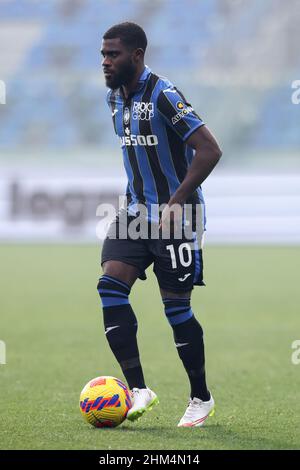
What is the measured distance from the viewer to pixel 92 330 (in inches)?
414

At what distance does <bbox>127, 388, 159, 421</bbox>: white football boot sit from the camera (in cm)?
513

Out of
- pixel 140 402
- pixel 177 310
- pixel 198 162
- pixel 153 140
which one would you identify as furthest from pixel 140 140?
pixel 140 402

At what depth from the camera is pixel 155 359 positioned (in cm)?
852

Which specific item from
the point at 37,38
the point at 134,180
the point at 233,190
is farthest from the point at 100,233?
the point at 134,180

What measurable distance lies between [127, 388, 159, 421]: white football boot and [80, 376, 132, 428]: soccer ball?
0.03m

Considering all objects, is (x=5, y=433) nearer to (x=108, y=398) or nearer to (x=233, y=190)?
(x=108, y=398)

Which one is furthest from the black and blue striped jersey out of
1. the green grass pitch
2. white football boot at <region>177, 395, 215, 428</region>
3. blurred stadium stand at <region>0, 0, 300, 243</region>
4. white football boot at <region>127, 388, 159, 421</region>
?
blurred stadium stand at <region>0, 0, 300, 243</region>

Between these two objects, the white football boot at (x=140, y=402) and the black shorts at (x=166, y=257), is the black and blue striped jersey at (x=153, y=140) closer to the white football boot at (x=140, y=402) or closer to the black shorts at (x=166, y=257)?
the black shorts at (x=166, y=257)

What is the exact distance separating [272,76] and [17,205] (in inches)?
385

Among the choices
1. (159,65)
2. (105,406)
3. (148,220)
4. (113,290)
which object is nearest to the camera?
(105,406)

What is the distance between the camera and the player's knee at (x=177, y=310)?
536 cm

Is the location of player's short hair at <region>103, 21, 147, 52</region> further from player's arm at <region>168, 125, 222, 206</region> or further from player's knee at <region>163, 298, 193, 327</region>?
player's knee at <region>163, 298, 193, 327</region>

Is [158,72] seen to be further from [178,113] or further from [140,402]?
[140,402]

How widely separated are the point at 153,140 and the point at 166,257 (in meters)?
0.67
